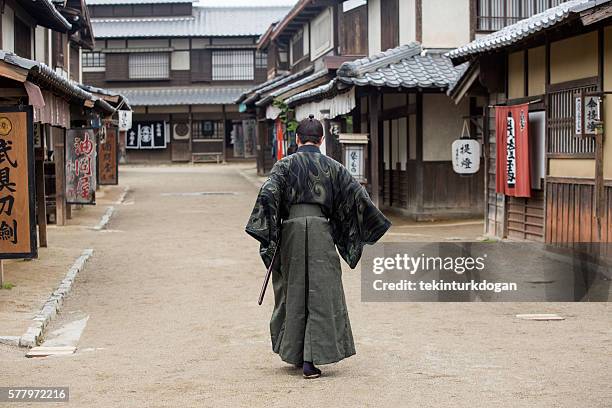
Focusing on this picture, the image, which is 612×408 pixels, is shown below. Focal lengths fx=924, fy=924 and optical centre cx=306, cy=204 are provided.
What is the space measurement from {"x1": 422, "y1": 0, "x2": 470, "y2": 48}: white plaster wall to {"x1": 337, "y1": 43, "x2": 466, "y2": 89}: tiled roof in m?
0.47

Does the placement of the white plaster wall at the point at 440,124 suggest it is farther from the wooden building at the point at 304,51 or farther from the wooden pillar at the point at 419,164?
the wooden building at the point at 304,51

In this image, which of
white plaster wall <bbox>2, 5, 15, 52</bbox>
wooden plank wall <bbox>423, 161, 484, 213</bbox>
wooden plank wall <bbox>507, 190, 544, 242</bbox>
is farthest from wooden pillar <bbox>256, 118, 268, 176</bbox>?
wooden plank wall <bbox>507, 190, 544, 242</bbox>

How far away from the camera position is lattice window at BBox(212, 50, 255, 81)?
48469 mm

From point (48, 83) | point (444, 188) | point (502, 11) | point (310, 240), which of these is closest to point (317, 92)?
point (444, 188)

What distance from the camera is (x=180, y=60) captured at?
48.3 m

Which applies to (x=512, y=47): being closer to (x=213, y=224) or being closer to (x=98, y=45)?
(x=213, y=224)

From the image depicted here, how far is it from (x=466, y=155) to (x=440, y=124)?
9.63 feet

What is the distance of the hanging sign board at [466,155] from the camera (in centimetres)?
1747

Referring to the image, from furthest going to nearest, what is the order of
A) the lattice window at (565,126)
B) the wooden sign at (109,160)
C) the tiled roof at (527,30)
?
the wooden sign at (109,160)
the lattice window at (565,126)
the tiled roof at (527,30)

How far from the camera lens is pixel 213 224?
2039cm

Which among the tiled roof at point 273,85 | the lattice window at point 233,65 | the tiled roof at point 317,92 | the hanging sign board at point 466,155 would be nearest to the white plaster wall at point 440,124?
the tiled roof at point 317,92

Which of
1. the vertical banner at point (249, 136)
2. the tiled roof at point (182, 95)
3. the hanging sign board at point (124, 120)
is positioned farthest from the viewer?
the vertical banner at point (249, 136)

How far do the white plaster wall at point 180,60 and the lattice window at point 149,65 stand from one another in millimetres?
265

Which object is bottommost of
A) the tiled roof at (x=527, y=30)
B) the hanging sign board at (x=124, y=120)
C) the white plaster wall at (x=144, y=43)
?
the hanging sign board at (x=124, y=120)
